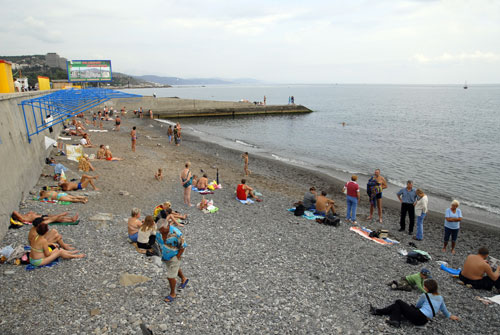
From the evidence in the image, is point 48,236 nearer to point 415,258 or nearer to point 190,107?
point 415,258

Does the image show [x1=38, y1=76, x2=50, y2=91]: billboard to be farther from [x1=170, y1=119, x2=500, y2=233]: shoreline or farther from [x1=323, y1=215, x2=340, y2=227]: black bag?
[x1=323, y1=215, x2=340, y2=227]: black bag

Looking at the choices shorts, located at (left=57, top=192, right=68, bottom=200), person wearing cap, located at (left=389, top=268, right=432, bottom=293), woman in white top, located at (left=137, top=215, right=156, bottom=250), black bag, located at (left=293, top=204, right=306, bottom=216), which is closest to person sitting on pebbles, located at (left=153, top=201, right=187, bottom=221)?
woman in white top, located at (left=137, top=215, right=156, bottom=250)

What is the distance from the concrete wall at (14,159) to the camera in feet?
27.2

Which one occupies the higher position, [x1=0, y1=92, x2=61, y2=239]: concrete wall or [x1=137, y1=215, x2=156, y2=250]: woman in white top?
[x1=0, y1=92, x2=61, y2=239]: concrete wall

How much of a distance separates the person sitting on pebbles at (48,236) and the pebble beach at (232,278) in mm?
412

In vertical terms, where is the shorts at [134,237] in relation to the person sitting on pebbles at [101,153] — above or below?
below

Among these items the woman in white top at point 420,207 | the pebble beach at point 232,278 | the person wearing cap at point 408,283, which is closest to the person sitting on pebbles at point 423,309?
the pebble beach at point 232,278

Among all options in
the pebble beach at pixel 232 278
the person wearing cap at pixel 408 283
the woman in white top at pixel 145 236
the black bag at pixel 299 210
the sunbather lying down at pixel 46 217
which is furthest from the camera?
the black bag at pixel 299 210

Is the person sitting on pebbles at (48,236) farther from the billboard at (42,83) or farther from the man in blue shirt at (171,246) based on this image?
the billboard at (42,83)

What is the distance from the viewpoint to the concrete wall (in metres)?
8.30

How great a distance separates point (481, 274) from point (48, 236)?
1001cm

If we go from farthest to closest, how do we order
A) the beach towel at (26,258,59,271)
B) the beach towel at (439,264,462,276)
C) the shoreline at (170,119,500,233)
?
the shoreline at (170,119,500,233) < the beach towel at (439,264,462,276) < the beach towel at (26,258,59,271)

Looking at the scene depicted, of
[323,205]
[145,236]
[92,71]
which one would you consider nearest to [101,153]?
[145,236]

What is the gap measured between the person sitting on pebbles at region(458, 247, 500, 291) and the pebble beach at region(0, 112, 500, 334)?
0.20 m
